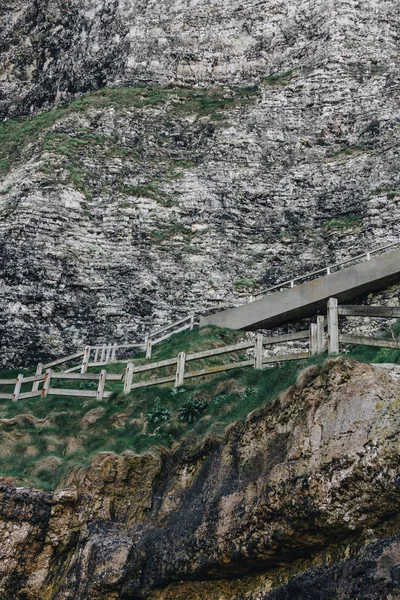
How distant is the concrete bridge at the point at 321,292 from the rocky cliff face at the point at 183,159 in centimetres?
363

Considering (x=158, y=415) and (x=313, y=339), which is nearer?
(x=313, y=339)

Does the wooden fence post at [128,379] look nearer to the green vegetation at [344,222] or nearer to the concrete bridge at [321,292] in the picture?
the concrete bridge at [321,292]

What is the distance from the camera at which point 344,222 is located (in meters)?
27.5

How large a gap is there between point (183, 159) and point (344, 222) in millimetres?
8014

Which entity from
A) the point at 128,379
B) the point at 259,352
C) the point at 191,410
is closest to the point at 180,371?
the point at 191,410

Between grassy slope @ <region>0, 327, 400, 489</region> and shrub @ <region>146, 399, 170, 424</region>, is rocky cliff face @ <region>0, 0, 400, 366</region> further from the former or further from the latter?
shrub @ <region>146, 399, 170, 424</region>

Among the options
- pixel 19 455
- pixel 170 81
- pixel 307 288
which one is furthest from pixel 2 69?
pixel 19 455

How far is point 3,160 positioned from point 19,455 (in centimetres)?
2056

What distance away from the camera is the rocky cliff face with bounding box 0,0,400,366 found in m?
25.0

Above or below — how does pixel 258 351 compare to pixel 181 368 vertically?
below

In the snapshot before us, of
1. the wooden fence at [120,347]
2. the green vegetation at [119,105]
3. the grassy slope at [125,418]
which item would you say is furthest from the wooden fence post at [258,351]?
the green vegetation at [119,105]

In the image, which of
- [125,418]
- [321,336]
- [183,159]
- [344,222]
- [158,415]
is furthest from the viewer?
[183,159]

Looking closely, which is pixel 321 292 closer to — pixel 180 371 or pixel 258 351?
pixel 180 371

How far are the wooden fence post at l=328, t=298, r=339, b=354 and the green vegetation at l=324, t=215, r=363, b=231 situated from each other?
1614 centimetres
